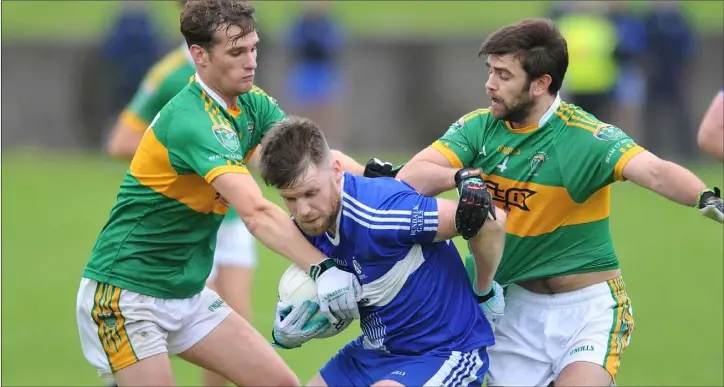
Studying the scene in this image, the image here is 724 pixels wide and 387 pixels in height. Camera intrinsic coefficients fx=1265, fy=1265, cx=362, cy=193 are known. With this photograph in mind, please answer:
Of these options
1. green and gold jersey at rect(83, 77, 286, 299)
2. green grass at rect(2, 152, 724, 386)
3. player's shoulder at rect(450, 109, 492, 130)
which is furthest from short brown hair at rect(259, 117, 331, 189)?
green grass at rect(2, 152, 724, 386)

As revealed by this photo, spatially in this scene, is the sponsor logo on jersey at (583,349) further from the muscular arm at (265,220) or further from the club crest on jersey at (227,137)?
the club crest on jersey at (227,137)

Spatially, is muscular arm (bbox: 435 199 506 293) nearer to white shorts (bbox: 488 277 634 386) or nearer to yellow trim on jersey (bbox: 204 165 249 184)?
white shorts (bbox: 488 277 634 386)

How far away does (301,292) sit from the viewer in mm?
5523

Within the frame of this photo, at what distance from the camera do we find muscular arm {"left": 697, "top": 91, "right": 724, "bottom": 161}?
6648 millimetres

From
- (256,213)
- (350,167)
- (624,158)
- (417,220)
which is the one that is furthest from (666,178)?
(256,213)

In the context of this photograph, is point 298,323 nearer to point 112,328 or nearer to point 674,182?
point 112,328

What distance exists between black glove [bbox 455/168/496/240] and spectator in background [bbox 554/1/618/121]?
12254mm

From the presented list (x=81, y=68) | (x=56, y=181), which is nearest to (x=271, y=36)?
(x=81, y=68)

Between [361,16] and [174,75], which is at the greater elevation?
[174,75]

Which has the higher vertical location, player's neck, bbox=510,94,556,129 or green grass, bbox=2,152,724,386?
player's neck, bbox=510,94,556,129

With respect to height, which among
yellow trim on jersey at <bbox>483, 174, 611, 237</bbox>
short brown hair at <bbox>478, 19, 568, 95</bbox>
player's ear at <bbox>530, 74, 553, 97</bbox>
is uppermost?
short brown hair at <bbox>478, 19, 568, 95</bbox>

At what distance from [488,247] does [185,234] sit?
157 centimetres

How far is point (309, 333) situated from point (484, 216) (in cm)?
97

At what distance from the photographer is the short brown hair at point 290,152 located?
17.1ft
